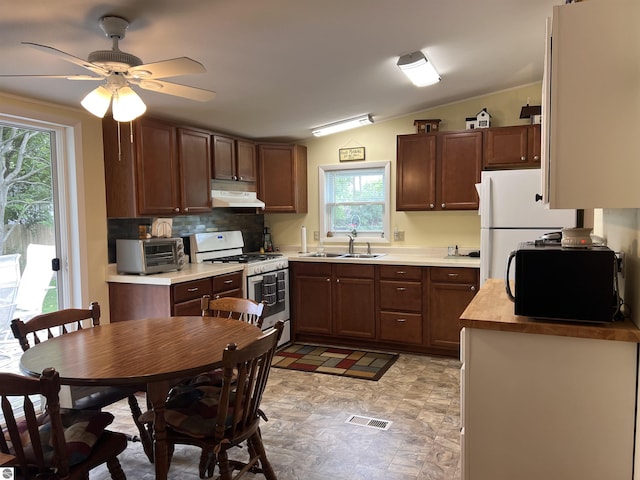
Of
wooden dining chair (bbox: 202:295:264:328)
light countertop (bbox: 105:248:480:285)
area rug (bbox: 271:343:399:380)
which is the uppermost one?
light countertop (bbox: 105:248:480:285)

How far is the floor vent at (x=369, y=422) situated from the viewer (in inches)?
117

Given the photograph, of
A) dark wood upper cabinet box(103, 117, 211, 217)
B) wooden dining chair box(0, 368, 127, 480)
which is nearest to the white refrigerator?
dark wood upper cabinet box(103, 117, 211, 217)

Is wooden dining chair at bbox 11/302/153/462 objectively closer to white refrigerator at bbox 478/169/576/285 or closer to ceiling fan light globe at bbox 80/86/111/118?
ceiling fan light globe at bbox 80/86/111/118

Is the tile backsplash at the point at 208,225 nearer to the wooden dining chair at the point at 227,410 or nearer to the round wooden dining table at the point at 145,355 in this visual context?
the round wooden dining table at the point at 145,355

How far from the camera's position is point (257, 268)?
436cm

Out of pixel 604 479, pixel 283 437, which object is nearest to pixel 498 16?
pixel 604 479

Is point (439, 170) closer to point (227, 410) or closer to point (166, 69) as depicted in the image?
point (166, 69)

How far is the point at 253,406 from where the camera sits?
207cm

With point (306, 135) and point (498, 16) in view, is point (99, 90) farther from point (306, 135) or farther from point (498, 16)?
point (306, 135)

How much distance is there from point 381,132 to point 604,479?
3.94m

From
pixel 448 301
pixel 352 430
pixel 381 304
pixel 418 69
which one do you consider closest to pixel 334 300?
pixel 381 304

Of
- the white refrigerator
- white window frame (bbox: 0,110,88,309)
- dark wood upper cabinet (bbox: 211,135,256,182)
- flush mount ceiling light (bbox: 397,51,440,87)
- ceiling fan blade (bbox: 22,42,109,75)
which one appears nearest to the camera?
ceiling fan blade (bbox: 22,42,109,75)

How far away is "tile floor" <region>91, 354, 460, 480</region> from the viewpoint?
8.14 feet

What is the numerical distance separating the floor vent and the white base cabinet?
1141 millimetres
